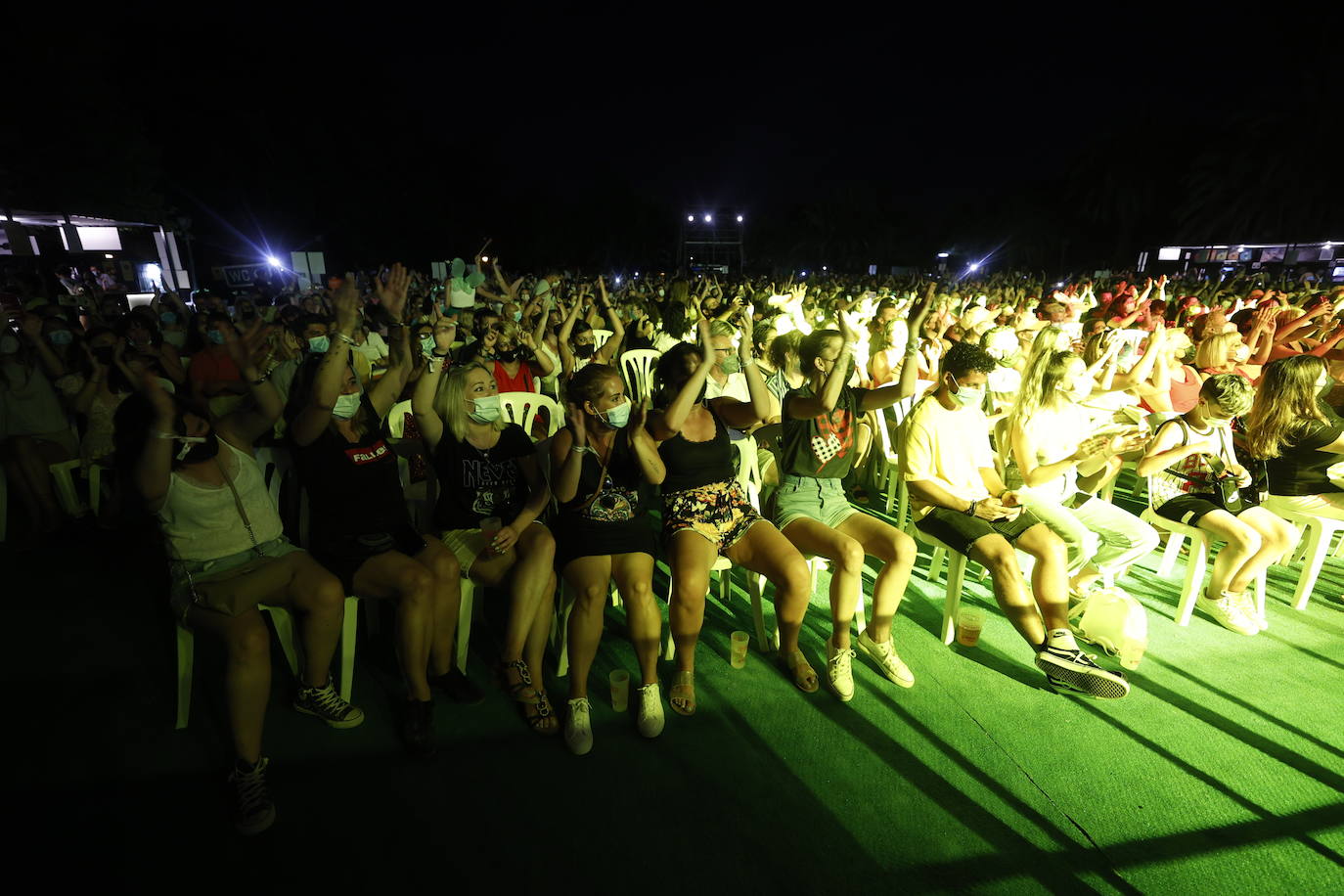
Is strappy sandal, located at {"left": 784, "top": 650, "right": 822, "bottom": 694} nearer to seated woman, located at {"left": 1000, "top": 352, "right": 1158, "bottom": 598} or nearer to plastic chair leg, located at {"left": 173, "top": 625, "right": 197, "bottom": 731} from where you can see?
seated woman, located at {"left": 1000, "top": 352, "right": 1158, "bottom": 598}

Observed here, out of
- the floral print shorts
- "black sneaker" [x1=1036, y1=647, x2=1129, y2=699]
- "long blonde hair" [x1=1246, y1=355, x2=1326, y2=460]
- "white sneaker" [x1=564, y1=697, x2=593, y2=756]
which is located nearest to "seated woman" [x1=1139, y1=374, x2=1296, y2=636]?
"long blonde hair" [x1=1246, y1=355, x2=1326, y2=460]

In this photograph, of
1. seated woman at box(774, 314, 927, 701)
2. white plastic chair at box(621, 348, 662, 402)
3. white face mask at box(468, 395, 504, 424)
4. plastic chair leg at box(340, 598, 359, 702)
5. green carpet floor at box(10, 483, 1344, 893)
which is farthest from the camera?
white plastic chair at box(621, 348, 662, 402)

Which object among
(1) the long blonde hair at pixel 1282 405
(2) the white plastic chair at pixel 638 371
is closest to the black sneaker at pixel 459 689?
(2) the white plastic chair at pixel 638 371

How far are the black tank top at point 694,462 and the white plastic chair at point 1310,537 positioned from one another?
3.46 metres

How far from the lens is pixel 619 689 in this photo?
117 inches

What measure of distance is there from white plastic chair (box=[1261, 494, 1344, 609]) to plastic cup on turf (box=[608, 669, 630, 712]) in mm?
4039

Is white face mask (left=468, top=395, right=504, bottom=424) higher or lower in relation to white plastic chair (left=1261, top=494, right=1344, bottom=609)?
higher

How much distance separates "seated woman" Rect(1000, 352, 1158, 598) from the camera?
3.38 metres

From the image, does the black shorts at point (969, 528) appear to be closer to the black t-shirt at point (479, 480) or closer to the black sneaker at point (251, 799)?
the black t-shirt at point (479, 480)

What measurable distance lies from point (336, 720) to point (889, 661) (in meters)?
2.65

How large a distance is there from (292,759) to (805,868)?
7.01ft

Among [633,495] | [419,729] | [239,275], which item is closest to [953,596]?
[633,495]

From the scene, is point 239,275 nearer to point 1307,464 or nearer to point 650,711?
point 650,711

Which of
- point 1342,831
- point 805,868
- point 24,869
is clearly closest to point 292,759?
point 24,869
